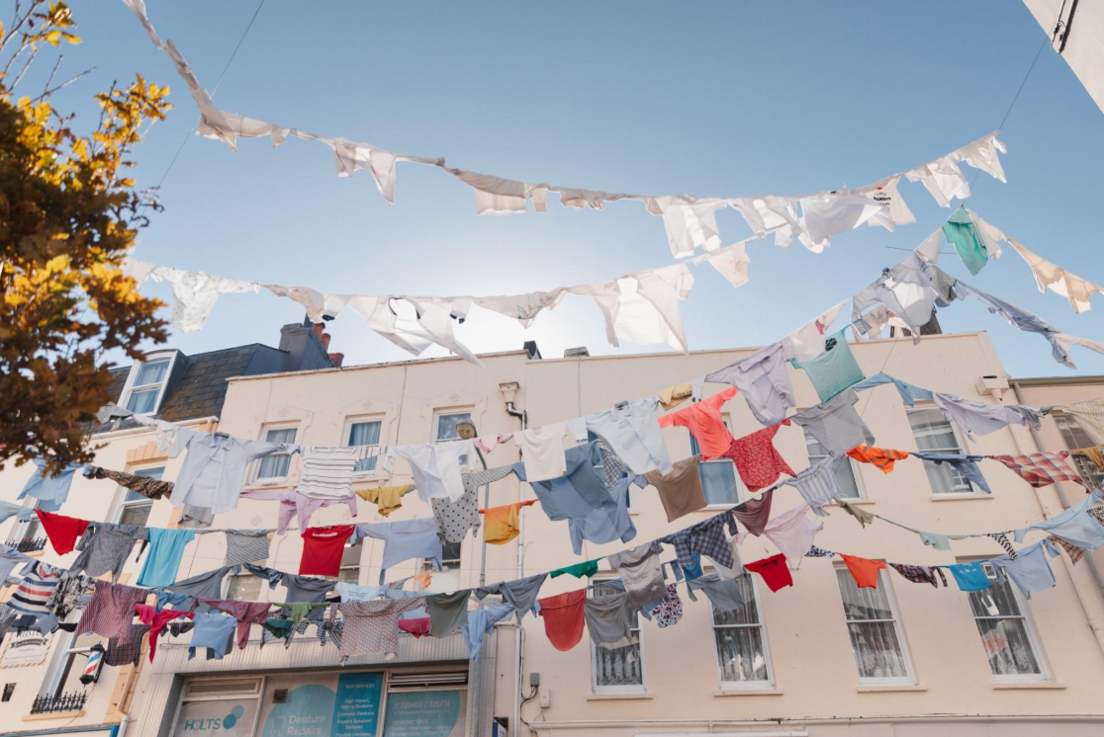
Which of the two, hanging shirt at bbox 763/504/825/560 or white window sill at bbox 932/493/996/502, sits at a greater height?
white window sill at bbox 932/493/996/502

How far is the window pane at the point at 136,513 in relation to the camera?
15.2 metres

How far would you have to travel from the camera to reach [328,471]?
9.77 metres

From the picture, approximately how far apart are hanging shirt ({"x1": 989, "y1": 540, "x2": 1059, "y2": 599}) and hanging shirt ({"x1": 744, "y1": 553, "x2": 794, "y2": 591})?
3133mm

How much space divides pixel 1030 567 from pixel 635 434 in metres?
6.80

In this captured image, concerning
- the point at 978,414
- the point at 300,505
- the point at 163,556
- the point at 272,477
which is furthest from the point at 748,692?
the point at 272,477

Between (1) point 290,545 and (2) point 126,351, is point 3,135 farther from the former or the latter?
(1) point 290,545

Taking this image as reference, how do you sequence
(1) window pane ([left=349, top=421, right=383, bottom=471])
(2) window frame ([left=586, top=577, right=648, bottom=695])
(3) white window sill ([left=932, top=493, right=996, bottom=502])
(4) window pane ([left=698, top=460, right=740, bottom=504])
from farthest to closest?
1. (1) window pane ([left=349, top=421, right=383, bottom=471])
2. (4) window pane ([left=698, top=460, right=740, bottom=504])
3. (3) white window sill ([left=932, top=493, right=996, bottom=502])
4. (2) window frame ([left=586, top=577, right=648, bottom=695])

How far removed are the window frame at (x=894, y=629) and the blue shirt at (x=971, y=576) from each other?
1.39m

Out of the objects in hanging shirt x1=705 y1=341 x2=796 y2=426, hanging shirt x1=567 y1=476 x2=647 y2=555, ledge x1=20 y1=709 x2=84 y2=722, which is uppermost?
hanging shirt x1=705 y1=341 x2=796 y2=426

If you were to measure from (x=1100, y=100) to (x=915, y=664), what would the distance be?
8.85m

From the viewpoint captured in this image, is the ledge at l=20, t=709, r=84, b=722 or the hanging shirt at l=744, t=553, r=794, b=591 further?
the ledge at l=20, t=709, r=84, b=722

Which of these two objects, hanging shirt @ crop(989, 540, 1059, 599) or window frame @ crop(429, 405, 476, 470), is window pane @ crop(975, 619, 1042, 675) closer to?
hanging shirt @ crop(989, 540, 1059, 599)

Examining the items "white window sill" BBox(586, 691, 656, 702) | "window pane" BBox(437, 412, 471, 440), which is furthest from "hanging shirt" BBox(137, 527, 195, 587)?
"white window sill" BBox(586, 691, 656, 702)

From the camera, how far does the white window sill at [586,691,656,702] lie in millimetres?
11508
